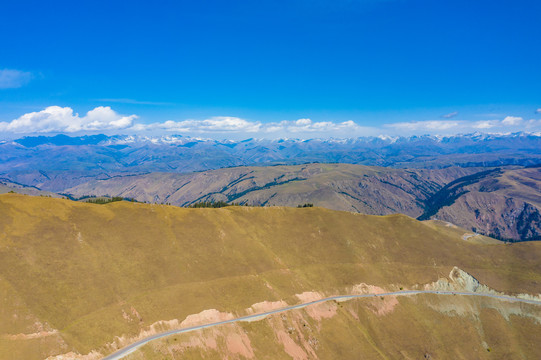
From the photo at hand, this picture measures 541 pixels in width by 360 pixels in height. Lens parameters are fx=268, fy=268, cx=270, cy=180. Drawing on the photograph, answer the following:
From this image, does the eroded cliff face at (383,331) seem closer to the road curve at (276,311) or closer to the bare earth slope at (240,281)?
the bare earth slope at (240,281)

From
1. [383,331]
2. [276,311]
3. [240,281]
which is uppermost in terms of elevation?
[240,281]

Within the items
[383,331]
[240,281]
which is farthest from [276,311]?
[383,331]

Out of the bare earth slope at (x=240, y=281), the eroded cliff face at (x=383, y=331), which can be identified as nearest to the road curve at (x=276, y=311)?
the eroded cliff face at (x=383, y=331)

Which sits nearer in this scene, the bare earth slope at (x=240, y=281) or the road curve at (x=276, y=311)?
the road curve at (x=276, y=311)

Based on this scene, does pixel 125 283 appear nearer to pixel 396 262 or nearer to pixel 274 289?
pixel 274 289

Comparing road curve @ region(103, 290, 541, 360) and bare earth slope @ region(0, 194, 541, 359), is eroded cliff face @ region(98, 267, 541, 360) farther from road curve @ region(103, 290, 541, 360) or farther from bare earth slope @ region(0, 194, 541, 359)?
road curve @ region(103, 290, 541, 360)

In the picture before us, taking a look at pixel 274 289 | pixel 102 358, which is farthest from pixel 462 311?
pixel 102 358

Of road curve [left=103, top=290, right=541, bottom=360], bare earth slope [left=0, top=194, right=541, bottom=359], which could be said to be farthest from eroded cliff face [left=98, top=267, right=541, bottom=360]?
road curve [left=103, top=290, right=541, bottom=360]

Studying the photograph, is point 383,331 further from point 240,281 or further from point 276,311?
point 240,281
